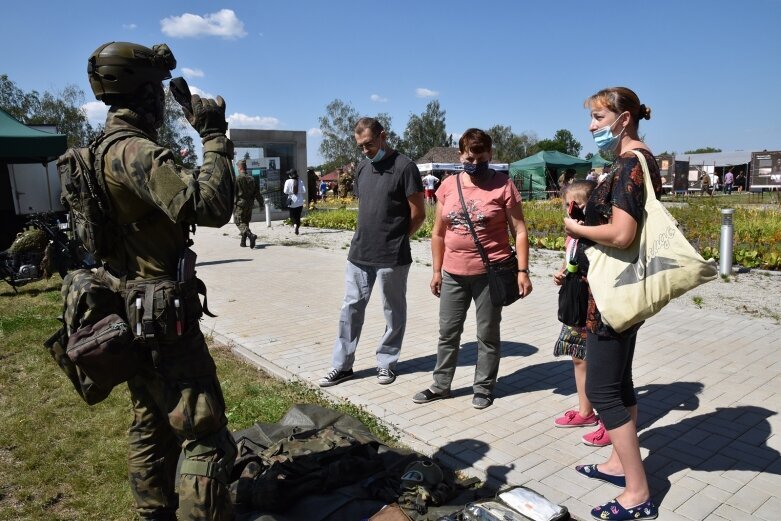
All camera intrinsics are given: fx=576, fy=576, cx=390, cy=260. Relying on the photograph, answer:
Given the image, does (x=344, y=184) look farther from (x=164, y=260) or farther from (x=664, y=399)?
(x=164, y=260)

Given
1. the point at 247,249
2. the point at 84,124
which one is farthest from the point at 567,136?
the point at 247,249

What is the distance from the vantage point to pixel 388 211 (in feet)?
15.6

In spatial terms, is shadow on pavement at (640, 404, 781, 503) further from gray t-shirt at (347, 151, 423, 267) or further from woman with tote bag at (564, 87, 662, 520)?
gray t-shirt at (347, 151, 423, 267)

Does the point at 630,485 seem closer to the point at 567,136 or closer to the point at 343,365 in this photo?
the point at 343,365

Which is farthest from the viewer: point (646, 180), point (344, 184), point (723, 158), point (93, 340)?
point (723, 158)

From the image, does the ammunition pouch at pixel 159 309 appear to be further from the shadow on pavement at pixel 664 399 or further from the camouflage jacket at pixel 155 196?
the shadow on pavement at pixel 664 399

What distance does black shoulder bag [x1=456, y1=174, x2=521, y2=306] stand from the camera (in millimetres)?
4184

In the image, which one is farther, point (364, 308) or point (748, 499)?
point (364, 308)

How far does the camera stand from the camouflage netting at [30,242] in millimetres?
9430

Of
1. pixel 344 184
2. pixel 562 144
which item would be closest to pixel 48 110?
pixel 344 184

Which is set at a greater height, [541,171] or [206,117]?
[541,171]

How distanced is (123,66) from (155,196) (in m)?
0.66

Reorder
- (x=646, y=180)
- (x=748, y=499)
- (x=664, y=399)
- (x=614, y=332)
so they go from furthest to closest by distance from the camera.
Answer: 1. (x=664, y=399)
2. (x=748, y=499)
3. (x=614, y=332)
4. (x=646, y=180)

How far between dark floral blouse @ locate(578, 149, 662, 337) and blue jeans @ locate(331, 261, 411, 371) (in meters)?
2.11
